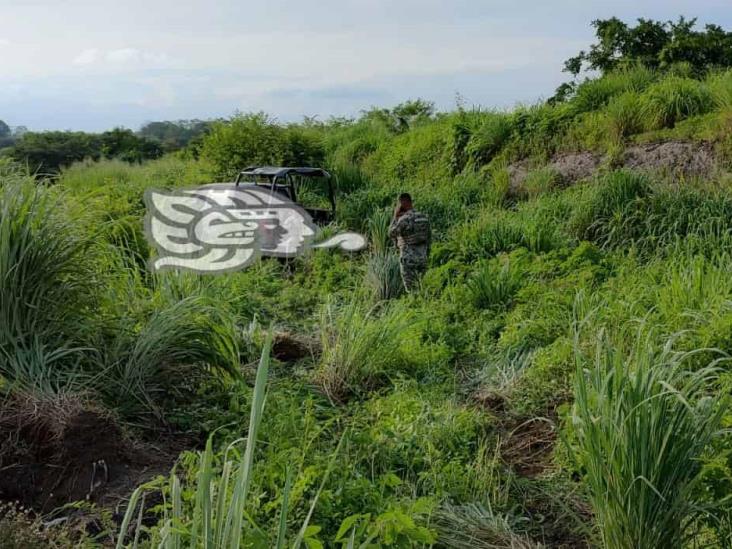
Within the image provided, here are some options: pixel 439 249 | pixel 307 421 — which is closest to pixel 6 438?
pixel 307 421

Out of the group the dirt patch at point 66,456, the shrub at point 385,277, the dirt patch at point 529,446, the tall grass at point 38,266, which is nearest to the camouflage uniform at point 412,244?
the shrub at point 385,277

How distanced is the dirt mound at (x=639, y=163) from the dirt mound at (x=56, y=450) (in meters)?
9.11

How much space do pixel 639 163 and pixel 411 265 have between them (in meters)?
4.96

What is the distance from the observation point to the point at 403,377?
5.54 metres

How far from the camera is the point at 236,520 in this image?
7.18ft

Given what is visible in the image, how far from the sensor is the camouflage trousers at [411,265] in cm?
842

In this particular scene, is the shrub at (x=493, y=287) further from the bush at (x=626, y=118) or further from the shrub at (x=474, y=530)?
the bush at (x=626, y=118)

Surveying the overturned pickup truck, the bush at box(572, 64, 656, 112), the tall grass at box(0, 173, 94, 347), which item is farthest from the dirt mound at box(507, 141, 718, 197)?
the tall grass at box(0, 173, 94, 347)

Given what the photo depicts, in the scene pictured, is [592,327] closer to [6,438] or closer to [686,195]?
[6,438]

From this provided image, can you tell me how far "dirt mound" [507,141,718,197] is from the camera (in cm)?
1076

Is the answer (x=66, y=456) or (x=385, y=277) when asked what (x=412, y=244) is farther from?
(x=66, y=456)

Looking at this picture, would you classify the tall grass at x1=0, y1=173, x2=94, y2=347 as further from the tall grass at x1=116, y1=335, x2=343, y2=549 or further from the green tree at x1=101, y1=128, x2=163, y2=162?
the green tree at x1=101, y1=128, x2=163, y2=162

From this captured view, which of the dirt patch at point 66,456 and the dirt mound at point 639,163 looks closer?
the dirt patch at point 66,456

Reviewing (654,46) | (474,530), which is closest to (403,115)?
(654,46)
